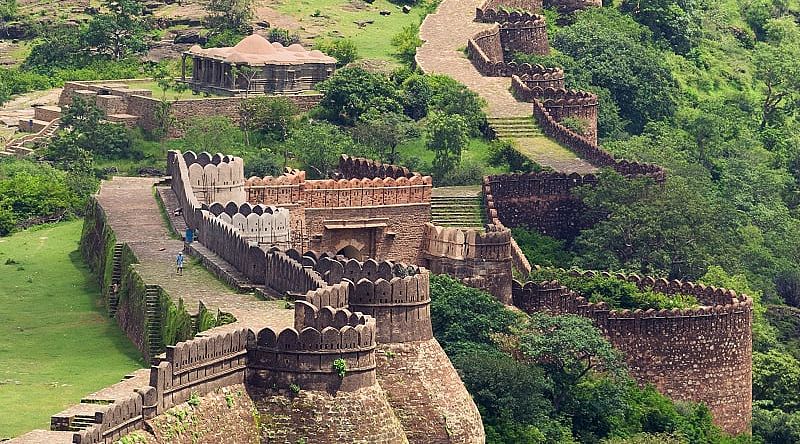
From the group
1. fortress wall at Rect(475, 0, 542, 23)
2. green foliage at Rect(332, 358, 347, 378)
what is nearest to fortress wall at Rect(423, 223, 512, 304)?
green foliage at Rect(332, 358, 347, 378)

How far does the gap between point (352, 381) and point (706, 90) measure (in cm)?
6214

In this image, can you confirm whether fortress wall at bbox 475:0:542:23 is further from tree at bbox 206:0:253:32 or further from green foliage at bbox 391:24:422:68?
tree at bbox 206:0:253:32

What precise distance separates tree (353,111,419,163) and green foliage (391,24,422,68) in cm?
1110

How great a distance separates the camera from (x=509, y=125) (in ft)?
284

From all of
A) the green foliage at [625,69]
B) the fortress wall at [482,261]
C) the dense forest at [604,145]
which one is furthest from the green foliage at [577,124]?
the fortress wall at [482,261]

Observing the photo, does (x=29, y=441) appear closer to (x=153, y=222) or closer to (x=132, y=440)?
(x=132, y=440)

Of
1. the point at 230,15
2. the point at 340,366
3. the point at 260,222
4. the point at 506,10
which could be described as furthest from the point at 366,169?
the point at 506,10

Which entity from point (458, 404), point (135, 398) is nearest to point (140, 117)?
point (458, 404)

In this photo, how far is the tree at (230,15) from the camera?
335 feet

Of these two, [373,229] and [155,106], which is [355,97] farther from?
[373,229]

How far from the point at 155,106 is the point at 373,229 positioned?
1825cm

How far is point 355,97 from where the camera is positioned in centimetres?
8594

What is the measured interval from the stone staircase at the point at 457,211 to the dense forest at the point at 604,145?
1.54m

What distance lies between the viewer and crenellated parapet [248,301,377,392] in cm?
4712
